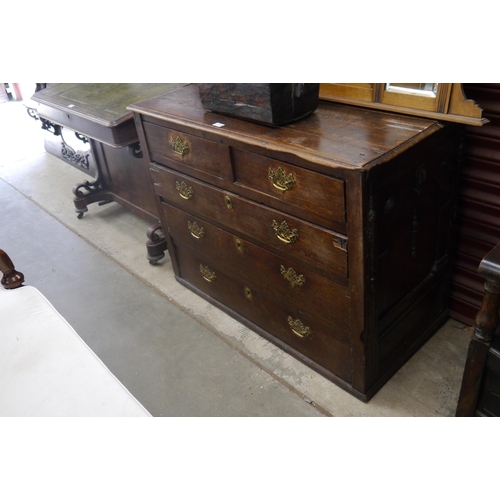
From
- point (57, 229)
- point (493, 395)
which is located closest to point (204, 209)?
point (493, 395)

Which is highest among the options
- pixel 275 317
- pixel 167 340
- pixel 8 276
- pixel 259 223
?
pixel 259 223

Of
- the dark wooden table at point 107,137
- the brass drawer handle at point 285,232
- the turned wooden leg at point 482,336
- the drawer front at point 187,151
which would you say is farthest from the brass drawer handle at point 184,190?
the turned wooden leg at point 482,336

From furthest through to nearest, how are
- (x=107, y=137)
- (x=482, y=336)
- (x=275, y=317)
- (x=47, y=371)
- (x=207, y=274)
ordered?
(x=107, y=137) → (x=207, y=274) → (x=275, y=317) → (x=47, y=371) → (x=482, y=336)

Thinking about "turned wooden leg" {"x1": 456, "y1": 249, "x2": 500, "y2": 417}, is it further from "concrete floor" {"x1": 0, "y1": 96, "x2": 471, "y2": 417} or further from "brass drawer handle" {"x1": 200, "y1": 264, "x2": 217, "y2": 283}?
"brass drawer handle" {"x1": 200, "y1": 264, "x2": 217, "y2": 283}

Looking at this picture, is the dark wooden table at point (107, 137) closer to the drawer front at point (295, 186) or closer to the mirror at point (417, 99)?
the drawer front at point (295, 186)

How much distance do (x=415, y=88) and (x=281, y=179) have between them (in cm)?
59

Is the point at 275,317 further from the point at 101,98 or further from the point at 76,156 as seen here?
the point at 76,156

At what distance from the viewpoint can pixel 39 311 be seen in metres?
1.97

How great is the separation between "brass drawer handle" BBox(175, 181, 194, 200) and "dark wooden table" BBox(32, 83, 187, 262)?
0.88 ft

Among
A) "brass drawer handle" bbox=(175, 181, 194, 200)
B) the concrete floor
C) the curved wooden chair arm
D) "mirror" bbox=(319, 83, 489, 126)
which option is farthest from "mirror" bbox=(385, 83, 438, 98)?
the curved wooden chair arm

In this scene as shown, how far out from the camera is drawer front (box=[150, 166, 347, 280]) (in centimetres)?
178

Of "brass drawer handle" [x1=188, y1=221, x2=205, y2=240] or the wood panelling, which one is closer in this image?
the wood panelling

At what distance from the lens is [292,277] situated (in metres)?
2.02

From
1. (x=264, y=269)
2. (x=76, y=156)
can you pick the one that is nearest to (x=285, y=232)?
(x=264, y=269)
